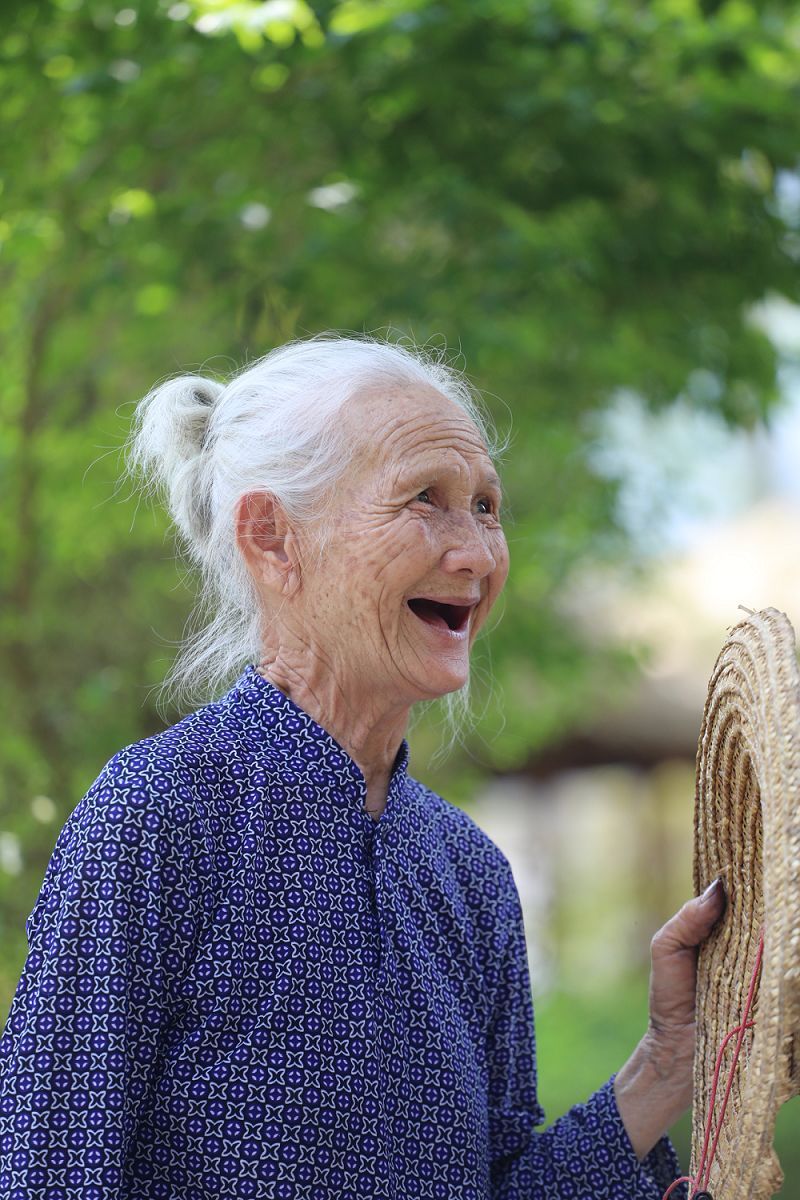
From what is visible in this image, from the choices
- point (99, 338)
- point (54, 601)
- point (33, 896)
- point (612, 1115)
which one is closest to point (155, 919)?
point (612, 1115)

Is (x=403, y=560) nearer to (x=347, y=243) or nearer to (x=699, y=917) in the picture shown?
(x=699, y=917)

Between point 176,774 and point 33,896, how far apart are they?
306cm

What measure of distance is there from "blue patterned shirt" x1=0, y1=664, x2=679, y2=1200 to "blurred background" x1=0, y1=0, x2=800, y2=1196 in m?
1.50

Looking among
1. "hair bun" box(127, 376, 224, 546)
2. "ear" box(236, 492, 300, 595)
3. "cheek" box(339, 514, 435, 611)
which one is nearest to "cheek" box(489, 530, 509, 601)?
"cheek" box(339, 514, 435, 611)

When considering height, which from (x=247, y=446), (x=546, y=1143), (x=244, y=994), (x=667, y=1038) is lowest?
(x=546, y=1143)

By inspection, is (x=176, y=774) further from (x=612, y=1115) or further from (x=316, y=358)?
(x=612, y=1115)

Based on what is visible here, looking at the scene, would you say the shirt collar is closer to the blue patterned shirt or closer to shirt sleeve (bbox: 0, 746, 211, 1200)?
the blue patterned shirt

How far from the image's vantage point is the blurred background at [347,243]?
3732 millimetres

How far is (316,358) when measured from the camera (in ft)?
6.25

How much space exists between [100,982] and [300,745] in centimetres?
39

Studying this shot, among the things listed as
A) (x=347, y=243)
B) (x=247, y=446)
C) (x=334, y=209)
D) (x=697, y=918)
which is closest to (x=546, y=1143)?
(x=697, y=918)

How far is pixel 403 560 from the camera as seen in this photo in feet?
5.69

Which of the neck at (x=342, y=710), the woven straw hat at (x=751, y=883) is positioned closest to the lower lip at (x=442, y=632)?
the neck at (x=342, y=710)

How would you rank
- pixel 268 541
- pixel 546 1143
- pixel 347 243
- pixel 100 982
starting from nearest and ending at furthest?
pixel 100 982, pixel 268 541, pixel 546 1143, pixel 347 243
